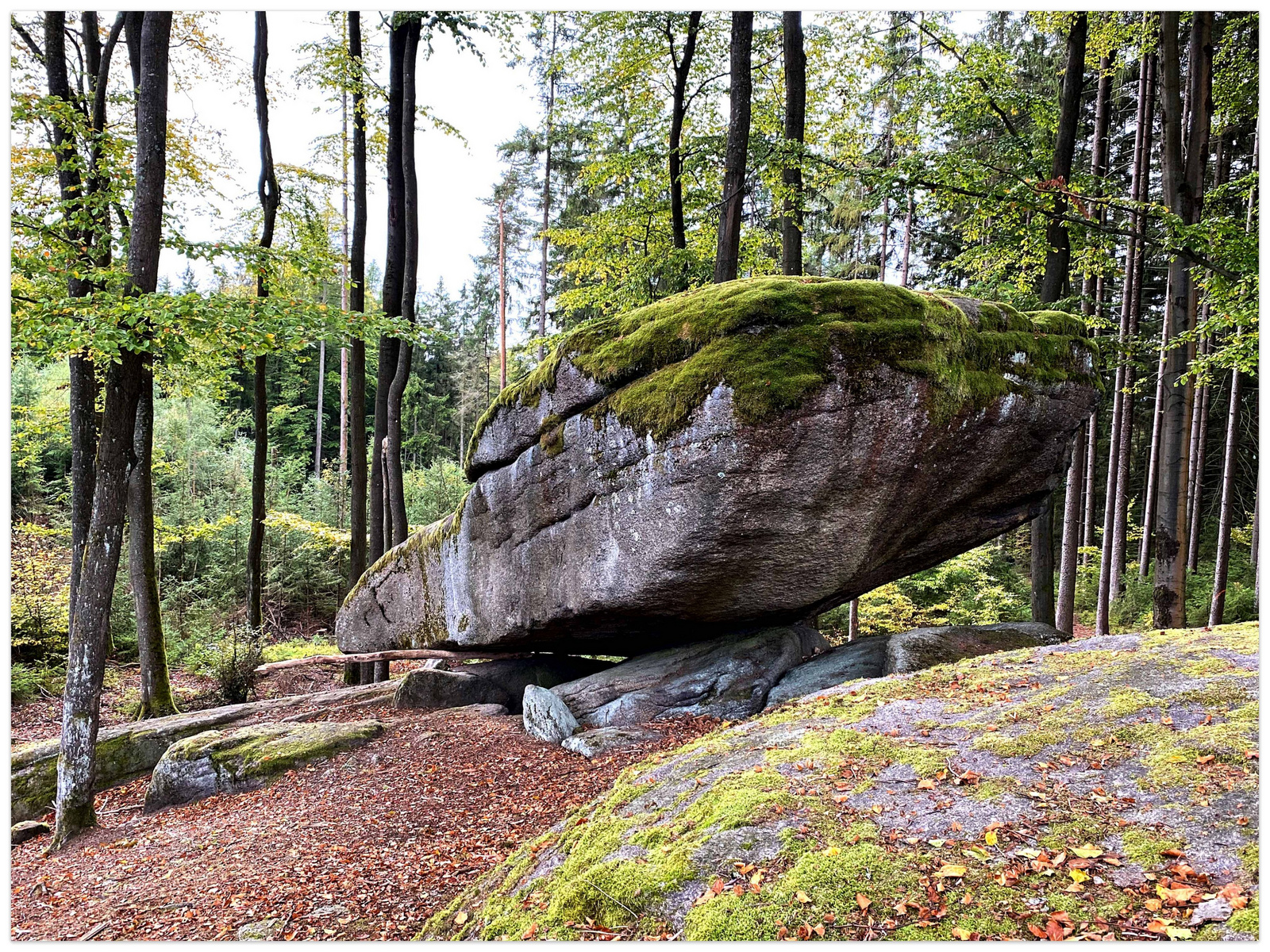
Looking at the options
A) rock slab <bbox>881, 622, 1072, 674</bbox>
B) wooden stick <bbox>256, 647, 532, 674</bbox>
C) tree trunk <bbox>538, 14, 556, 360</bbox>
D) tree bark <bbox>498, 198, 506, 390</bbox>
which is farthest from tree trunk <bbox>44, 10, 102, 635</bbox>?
tree bark <bbox>498, 198, 506, 390</bbox>

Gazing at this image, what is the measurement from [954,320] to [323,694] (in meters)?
9.22

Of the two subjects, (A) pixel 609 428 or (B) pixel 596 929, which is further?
(A) pixel 609 428

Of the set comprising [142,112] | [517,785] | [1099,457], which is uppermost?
[142,112]

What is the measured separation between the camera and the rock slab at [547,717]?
7.17m

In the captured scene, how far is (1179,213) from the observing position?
27.3 feet

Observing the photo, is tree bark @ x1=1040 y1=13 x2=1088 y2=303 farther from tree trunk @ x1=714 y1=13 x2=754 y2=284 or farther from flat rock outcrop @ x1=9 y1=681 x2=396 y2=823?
flat rock outcrop @ x1=9 y1=681 x2=396 y2=823

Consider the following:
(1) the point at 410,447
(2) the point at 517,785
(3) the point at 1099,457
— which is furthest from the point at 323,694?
(1) the point at 410,447

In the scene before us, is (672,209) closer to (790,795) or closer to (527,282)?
(790,795)

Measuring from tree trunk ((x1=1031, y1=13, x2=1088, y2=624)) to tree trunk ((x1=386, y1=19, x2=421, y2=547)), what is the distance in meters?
9.42

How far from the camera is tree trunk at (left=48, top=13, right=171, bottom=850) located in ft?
21.0

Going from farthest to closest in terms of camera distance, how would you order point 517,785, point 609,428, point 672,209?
1. point 672,209
2. point 609,428
3. point 517,785

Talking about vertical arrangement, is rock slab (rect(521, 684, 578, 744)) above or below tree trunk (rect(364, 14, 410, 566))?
below

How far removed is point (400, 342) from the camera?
11945 millimetres

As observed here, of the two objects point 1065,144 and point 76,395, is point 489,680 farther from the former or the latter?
point 1065,144
